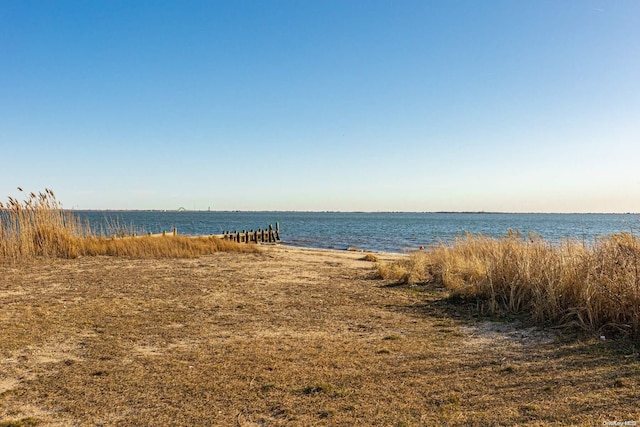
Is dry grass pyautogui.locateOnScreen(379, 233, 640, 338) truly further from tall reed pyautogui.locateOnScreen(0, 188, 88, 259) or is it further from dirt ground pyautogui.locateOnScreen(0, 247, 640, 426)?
tall reed pyautogui.locateOnScreen(0, 188, 88, 259)

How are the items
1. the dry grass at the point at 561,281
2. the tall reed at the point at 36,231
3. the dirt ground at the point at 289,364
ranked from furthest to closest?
the tall reed at the point at 36,231, the dry grass at the point at 561,281, the dirt ground at the point at 289,364

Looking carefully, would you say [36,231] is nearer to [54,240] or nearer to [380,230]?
[54,240]

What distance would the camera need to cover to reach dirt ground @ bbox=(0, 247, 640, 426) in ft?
12.7

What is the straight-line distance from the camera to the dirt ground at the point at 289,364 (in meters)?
3.86

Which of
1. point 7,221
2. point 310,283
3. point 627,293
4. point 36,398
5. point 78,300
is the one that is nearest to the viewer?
point 36,398

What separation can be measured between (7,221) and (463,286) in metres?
13.4

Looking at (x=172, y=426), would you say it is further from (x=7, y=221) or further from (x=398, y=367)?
(x=7, y=221)

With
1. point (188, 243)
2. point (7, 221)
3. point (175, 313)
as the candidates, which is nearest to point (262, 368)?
point (175, 313)

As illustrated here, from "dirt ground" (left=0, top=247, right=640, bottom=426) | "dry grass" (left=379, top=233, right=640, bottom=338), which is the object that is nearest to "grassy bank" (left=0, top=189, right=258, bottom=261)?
"dirt ground" (left=0, top=247, right=640, bottom=426)

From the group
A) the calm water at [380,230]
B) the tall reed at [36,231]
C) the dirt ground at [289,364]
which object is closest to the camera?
the dirt ground at [289,364]

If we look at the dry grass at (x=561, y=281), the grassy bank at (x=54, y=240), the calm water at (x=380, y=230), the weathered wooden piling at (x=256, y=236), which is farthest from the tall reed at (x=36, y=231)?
the weathered wooden piling at (x=256, y=236)

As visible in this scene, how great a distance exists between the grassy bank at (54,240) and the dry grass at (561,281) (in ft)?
36.4

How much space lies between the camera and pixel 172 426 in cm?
365

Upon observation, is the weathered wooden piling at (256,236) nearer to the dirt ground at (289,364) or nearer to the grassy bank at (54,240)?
the grassy bank at (54,240)
